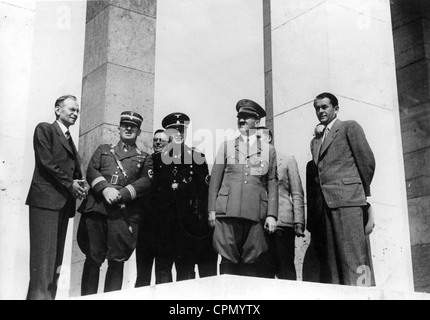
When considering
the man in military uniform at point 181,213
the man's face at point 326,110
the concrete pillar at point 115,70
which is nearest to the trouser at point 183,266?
the man in military uniform at point 181,213

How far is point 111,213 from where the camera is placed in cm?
759

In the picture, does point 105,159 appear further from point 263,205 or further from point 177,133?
point 263,205

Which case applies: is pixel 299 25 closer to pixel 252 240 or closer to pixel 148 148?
pixel 148 148

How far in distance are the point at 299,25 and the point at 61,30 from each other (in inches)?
123

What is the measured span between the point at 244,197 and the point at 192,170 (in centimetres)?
98

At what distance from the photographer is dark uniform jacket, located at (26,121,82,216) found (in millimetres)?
7250

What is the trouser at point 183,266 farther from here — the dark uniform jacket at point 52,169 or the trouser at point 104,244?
the dark uniform jacket at point 52,169

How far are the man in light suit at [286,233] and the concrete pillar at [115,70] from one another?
2.52 m

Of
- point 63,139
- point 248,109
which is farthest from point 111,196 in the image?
point 248,109

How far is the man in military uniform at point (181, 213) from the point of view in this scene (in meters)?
7.82

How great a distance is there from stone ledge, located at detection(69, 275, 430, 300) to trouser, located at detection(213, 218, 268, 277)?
89 cm

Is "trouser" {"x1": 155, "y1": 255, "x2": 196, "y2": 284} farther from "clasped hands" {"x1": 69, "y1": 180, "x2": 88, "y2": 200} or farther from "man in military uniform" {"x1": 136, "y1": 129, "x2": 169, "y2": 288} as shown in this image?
"clasped hands" {"x1": 69, "y1": 180, "x2": 88, "y2": 200}

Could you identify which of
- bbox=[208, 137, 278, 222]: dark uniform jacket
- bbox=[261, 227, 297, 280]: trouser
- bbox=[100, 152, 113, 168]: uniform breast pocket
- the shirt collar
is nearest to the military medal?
bbox=[100, 152, 113, 168]: uniform breast pocket
